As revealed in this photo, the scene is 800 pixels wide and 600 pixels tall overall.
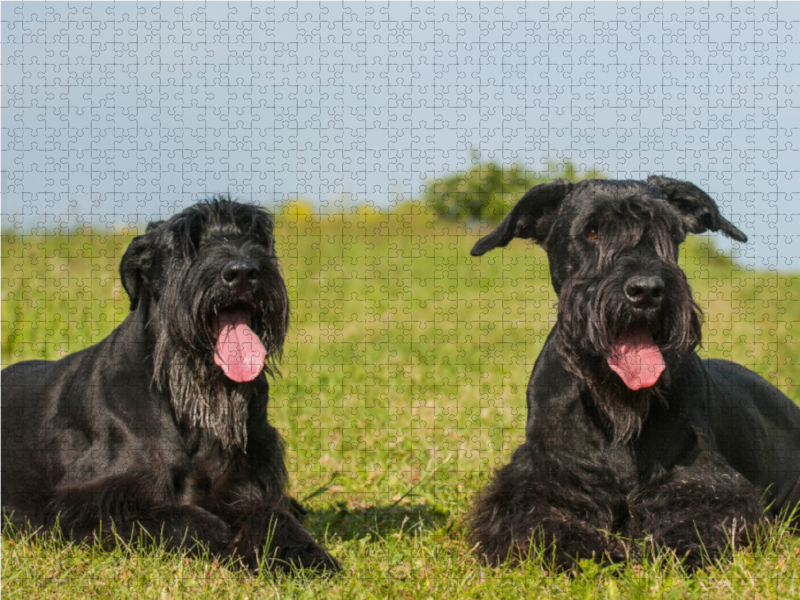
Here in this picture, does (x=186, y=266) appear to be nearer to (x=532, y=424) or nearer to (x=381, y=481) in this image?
(x=532, y=424)

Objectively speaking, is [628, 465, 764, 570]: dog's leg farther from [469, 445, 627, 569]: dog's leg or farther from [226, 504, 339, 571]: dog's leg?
[226, 504, 339, 571]: dog's leg

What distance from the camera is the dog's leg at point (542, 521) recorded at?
3895 millimetres

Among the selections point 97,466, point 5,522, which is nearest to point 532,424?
point 97,466

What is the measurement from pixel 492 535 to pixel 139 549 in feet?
5.51

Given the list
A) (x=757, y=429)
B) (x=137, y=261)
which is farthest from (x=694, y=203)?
(x=137, y=261)

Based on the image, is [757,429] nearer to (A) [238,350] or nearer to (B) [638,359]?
(B) [638,359]

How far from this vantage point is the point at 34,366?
5.41 m

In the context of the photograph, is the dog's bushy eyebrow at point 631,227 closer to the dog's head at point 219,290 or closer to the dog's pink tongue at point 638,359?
the dog's pink tongue at point 638,359

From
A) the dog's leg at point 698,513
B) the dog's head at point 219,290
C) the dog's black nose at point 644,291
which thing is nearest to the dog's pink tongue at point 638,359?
the dog's black nose at point 644,291

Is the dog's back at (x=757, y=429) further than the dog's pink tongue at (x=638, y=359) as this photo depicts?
Yes

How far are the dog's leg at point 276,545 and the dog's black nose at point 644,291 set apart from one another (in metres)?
1.83

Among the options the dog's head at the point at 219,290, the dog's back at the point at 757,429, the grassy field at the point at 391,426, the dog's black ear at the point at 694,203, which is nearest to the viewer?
the grassy field at the point at 391,426

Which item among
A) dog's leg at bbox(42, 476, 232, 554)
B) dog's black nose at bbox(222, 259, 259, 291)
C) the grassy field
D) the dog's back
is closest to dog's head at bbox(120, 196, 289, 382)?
dog's black nose at bbox(222, 259, 259, 291)

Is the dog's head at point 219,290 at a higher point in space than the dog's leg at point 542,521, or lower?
higher
